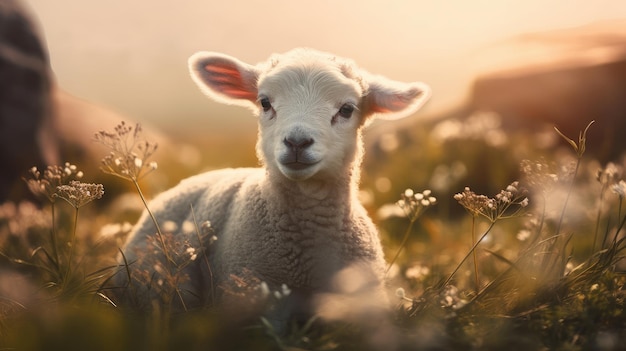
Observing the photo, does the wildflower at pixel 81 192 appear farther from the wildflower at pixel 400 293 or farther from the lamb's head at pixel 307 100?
the wildflower at pixel 400 293

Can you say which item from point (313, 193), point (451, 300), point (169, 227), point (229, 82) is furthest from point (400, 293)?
point (229, 82)

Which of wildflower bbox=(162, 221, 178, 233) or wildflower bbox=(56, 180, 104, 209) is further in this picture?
wildflower bbox=(162, 221, 178, 233)

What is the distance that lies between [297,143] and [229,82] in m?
1.17

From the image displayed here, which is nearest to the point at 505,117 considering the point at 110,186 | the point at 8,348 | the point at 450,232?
the point at 450,232

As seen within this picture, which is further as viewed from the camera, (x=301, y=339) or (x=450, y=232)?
(x=450, y=232)

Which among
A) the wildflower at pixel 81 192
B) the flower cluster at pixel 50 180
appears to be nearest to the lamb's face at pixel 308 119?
the wildflower at pixel 81 192

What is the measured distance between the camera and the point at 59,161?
8.76 meters

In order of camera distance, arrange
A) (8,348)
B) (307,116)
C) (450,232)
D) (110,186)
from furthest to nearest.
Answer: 1. (110,186)
2. (450,232)
3. (307,116)
4. (8,348)

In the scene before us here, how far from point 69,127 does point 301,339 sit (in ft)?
25.9

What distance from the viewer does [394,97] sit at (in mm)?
4184

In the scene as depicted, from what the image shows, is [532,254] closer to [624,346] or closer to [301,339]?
[624,346]

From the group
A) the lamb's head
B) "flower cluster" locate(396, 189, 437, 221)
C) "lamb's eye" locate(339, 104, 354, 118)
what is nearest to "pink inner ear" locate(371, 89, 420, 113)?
the lamb's head

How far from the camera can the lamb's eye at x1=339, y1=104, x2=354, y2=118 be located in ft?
13.0

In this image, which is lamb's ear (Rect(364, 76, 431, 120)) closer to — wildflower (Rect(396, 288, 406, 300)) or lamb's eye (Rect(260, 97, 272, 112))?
lamb's eye (Rect(260, 97, 272, 112))
